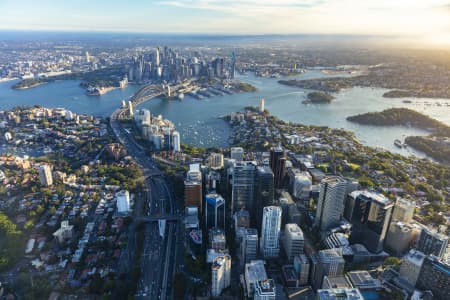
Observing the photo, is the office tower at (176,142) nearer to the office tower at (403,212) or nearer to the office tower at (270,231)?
the office tower at (270,231)

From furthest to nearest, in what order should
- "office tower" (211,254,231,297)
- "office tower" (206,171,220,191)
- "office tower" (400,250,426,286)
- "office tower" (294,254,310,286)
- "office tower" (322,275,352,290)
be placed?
"office tower" (206,171,220,191)
"office tower" (294,254,310,286)
"office tower" (400,250,426,286)
"office tower" (211,254,231,297)
"office tower" (322,275,352,290)

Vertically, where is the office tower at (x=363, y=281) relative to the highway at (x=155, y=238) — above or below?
above

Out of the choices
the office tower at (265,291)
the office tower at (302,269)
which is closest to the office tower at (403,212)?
the office tower at (302,269)

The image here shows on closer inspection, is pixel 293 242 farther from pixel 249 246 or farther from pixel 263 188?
pixel 263 188

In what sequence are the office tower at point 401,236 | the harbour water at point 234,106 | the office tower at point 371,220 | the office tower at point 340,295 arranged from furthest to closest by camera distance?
the harbour water at point 234,106
the office tower at point 401,236
the office tower at point 371,220
the office tower at point 340,295

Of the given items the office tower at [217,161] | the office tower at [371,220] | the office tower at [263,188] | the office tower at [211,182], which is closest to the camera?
the office tower at [371,220]

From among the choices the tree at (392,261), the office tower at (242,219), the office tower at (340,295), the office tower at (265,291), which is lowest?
the tree at (392,261)

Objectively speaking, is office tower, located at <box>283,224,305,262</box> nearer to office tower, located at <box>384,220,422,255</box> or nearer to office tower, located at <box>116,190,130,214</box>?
office tower, located at <box>384,220,422,255</box>

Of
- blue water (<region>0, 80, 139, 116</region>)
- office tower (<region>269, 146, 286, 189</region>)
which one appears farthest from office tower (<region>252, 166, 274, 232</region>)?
blue water (<region>0, 80, 139, 116</region>)
